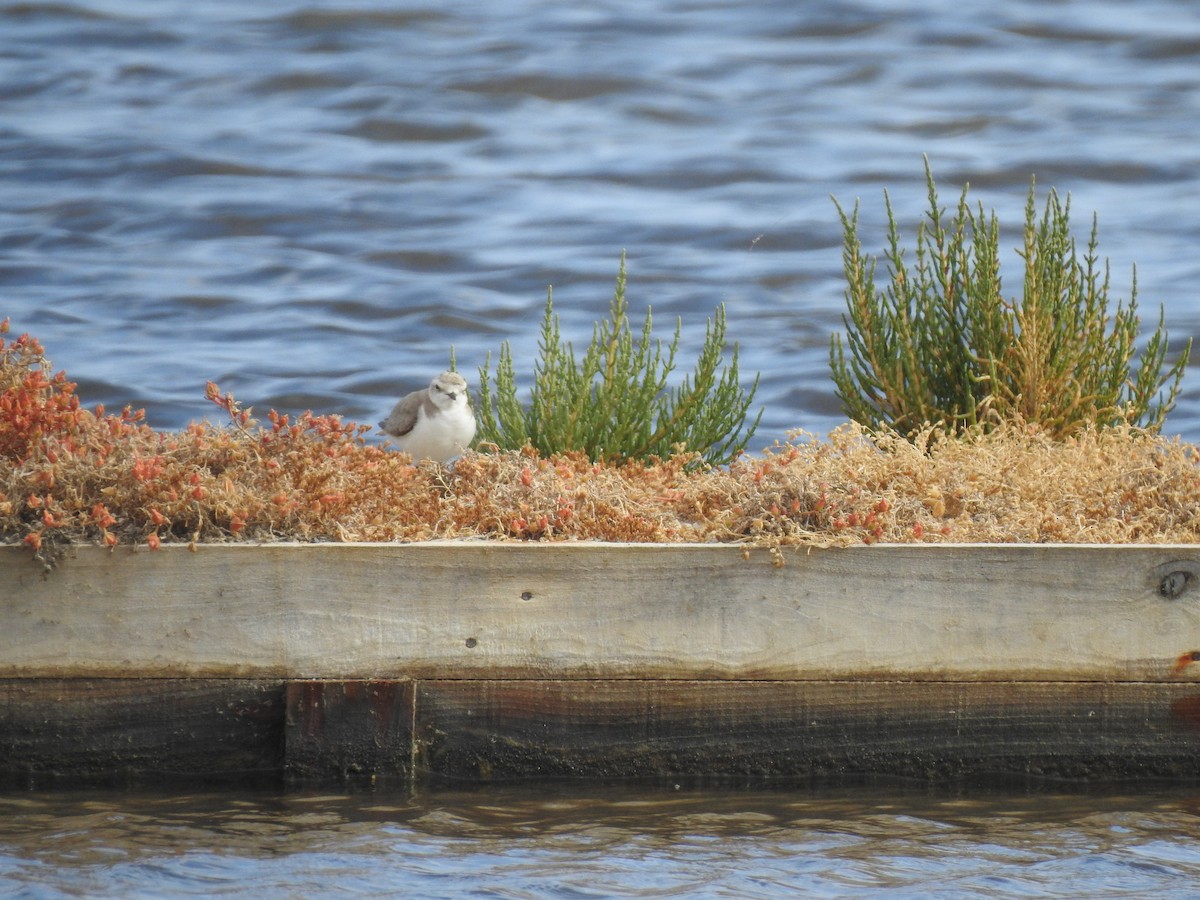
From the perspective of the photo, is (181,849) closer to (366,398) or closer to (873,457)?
(873,457)

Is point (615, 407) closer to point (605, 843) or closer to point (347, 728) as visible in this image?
point (347, 728)

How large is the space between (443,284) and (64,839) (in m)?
10.6

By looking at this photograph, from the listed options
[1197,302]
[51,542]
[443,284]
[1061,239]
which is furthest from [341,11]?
[51,542]

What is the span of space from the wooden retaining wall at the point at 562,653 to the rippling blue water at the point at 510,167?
6.93 m

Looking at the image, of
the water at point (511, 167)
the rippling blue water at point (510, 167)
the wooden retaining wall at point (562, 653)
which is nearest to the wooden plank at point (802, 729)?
the wooden retaining wall at point (562, 653)

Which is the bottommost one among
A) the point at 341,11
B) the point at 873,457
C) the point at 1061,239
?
the point at 873,457

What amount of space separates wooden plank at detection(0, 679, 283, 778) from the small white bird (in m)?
1.41

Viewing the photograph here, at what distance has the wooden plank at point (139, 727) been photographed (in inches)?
186

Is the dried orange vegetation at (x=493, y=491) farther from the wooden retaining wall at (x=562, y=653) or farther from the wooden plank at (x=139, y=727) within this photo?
the wooden plank at (x=139, y=727)

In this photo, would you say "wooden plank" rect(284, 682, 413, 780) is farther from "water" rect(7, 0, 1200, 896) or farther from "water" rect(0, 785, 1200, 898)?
"water" rect(7, 0, 1200, 896)

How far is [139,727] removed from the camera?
4809 millimetres

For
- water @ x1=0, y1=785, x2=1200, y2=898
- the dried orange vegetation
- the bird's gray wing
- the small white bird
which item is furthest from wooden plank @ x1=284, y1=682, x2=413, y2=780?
the bird's gray wing

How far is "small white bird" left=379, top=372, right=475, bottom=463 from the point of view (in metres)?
5.91

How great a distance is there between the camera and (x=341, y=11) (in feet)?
64.1
